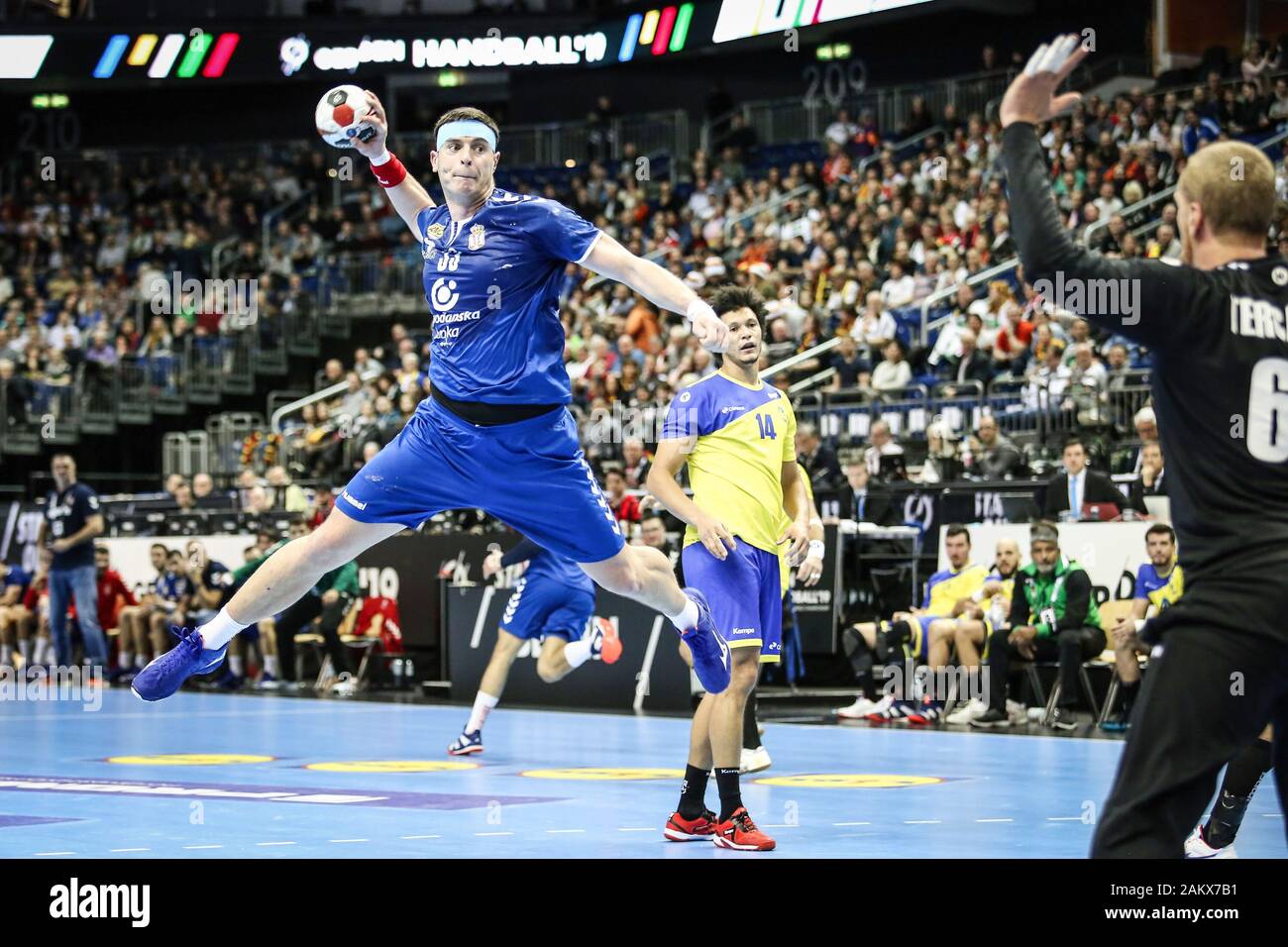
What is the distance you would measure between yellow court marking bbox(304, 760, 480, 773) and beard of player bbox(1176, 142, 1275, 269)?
7.45 metres

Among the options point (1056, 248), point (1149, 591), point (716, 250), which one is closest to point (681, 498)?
point (1056, 248)

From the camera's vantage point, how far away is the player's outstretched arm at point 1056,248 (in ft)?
13.0

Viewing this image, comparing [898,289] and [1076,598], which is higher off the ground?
[898,289]

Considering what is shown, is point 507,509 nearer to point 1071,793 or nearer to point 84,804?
point 84,804

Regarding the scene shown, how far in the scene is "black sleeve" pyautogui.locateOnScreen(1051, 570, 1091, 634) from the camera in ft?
43.3

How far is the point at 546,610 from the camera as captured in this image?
1251cm

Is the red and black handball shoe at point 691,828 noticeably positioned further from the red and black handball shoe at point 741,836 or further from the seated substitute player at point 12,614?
the seated substitute player at point 12,614

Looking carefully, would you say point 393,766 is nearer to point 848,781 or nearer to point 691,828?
point 848,781

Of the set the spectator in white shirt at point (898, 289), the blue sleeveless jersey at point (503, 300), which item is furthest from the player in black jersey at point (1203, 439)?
the spectator in white shirt at point (898, 289)

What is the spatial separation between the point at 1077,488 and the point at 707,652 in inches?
318

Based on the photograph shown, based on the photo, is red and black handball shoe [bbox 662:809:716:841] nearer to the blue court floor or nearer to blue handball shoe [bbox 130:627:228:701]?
the blue court floor
